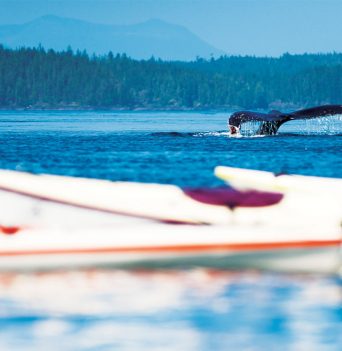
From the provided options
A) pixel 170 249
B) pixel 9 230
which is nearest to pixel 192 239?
pixel 170 249

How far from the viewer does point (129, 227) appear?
15.5 meters

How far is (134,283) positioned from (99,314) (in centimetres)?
185

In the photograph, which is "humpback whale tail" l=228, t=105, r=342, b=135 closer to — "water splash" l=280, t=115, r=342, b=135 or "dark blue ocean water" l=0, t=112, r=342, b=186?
"dark blue ocean water" l=0, t=112, r=342, b=186

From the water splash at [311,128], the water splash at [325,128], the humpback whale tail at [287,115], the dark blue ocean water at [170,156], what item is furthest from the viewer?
the water splash at [325,128]

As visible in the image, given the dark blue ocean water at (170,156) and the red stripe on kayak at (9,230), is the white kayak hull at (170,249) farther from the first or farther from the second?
the dark blue ocean water at (170,156)

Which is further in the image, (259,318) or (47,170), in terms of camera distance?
(47,170)

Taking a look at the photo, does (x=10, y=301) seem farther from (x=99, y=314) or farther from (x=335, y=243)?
(x=335, y=243)

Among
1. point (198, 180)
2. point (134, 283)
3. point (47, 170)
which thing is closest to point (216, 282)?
point (134, 283)

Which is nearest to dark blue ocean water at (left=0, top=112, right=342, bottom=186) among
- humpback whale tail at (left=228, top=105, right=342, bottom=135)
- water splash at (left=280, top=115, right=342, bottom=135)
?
humpback whale tail at (left=228, top=105, right=342, bottom=135)

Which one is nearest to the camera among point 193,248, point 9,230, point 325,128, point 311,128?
point 193,248

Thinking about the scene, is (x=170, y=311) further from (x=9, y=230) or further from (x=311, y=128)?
(x=311, y=128)

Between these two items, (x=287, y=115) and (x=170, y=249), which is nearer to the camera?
(x=170, y=249)

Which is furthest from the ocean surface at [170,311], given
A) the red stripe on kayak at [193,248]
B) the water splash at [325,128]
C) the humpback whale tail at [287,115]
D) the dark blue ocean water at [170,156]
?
the water splash at [325,128]

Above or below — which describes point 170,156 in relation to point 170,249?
below
